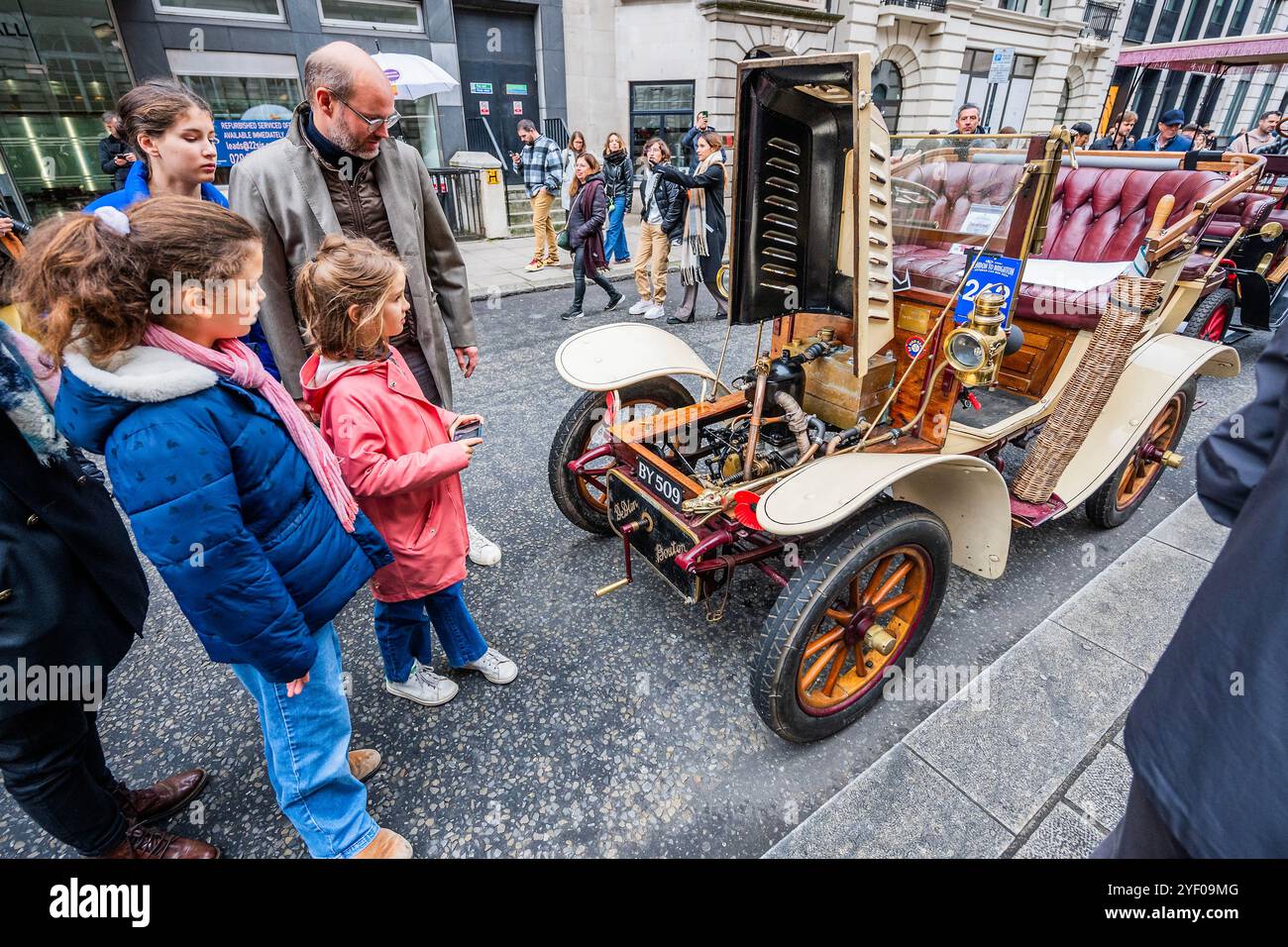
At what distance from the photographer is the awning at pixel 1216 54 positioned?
300 inches

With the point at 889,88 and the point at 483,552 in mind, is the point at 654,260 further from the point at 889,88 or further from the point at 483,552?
the point at 889,88

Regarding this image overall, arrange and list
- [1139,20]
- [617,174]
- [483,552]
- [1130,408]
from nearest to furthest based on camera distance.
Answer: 1. [1130,408]
2. [483,552]
3. [617,174]
4. [1139,20]

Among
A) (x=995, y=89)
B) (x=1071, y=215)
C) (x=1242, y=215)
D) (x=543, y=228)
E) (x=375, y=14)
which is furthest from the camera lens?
(x=995, y=89)

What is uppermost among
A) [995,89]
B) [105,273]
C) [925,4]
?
[925,4]

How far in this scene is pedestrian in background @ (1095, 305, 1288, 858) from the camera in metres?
0.95

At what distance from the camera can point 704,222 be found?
280 inches

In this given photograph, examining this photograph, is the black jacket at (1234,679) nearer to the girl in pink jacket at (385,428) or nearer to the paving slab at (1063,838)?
the paving slab at (1063,838)

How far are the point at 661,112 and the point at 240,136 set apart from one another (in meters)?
9.07

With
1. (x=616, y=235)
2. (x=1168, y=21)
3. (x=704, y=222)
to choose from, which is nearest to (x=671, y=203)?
(x=704, y=222)

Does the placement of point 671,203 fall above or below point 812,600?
above

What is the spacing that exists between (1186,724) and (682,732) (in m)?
1.63

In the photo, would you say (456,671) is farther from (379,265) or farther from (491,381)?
(491,381)

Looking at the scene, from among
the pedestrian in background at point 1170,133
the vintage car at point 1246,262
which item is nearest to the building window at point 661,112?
the pedestrian in background at point 1170,133
